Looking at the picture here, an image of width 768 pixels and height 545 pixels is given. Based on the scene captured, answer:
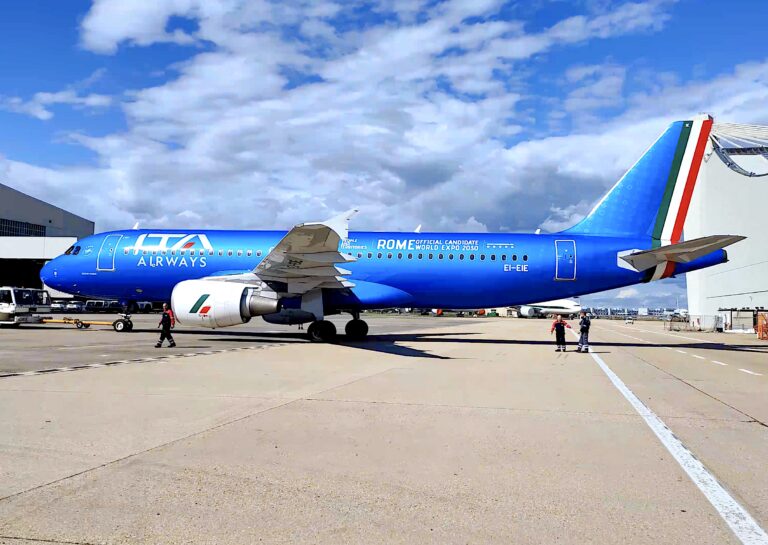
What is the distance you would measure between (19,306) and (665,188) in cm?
3088

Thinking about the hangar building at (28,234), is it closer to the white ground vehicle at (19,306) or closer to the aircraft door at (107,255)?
the white ground vehicle at (19,306)

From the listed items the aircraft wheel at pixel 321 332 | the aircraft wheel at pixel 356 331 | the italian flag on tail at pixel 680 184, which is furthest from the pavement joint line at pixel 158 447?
the italian flag on tail at pixel 680 184

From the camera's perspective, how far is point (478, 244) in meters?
22.0

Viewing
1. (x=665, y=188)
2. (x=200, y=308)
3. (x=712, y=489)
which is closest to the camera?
(x=712, y=489)

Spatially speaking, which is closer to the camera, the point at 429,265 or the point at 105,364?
the point at 105,364

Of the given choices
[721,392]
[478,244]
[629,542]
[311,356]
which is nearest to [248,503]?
[629,542]

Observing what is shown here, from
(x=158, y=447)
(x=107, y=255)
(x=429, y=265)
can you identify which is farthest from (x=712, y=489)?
(x=107, y=255)

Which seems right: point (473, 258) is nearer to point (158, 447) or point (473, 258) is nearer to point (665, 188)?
point (665, 188)

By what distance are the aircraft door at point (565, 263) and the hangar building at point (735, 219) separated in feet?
142

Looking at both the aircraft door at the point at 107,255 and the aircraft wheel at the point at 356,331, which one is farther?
the aircraft wheel at the point at 356,331

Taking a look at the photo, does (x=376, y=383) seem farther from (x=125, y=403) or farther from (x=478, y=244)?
(x=478, y=244)

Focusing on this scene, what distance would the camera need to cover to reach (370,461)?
5.54 metres

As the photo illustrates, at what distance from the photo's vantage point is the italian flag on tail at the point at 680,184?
72.5 feet

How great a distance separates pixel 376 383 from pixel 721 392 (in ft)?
21.8
